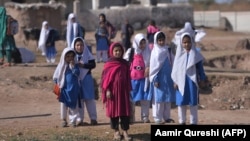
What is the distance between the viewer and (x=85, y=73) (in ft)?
39.2

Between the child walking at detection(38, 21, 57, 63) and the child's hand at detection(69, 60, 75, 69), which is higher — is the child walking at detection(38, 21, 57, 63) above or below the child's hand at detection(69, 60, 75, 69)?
below

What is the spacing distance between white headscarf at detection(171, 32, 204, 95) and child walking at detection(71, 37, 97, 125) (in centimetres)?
138

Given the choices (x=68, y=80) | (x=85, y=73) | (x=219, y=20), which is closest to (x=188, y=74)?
(x=85, y=73)

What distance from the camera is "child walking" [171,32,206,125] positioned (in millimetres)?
11305

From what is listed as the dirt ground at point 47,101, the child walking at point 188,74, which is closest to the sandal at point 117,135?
the dirt ground at point 47,101

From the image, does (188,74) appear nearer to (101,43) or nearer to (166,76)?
(166,76)

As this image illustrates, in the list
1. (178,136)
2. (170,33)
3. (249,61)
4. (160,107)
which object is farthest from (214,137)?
(170,33)

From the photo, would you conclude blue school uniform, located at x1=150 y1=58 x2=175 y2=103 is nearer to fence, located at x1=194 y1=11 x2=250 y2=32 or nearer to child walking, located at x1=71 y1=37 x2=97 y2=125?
child walking, located at x1=71 y1=37 x2=97 y2=125

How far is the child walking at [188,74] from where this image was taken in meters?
11.3

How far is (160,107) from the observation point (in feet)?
39.8

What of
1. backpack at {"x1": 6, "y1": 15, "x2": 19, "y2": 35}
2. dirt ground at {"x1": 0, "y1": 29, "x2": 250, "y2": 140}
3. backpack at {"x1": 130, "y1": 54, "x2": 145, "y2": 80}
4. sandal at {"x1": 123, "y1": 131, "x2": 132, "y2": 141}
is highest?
backpack at {"x1": 6, "y1": 15, "x2": 19, "y2": 35}

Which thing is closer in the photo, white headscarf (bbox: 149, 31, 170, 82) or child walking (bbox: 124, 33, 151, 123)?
white headscarf (bbox: 149, 31, 170, 82)

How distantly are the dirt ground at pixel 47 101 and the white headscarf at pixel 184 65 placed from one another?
109 centimetres

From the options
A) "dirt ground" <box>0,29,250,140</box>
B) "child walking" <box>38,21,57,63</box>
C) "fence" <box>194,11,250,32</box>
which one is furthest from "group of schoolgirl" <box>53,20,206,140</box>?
"fence" <box>194,11,250,32</box>
